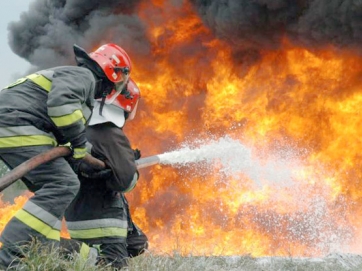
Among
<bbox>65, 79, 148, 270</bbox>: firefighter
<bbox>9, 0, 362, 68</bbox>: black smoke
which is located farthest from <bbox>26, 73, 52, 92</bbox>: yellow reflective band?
<bbox>9, 0, 362, 68</bbox>: black smoke

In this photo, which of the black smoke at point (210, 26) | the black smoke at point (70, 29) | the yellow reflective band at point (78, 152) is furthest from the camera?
the black smoke at point (70, 29)

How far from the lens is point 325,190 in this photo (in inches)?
368

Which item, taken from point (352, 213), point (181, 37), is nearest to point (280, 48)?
point (181, 37)

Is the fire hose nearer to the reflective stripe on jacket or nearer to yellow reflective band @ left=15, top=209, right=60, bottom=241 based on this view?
yellow reflective band @ left=15, top=209, right=60, bottom=241

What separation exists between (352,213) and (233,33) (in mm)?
4064

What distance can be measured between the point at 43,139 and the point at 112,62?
101cm

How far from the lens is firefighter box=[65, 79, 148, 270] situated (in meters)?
4.18

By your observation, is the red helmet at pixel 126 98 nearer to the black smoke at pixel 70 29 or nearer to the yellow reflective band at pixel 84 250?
the yellow reflective band at pixel 84 250

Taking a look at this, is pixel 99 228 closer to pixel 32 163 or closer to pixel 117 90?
pixel 32 163

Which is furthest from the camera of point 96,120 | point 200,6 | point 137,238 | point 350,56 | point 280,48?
point 200,6

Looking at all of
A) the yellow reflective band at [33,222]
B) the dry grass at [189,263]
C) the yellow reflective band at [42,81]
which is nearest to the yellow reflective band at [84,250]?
the dry grass at [189,263]

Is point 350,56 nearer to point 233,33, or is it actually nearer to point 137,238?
point 233,33

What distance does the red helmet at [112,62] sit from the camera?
14.1 feet

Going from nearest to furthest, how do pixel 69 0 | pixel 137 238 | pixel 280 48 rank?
pixel 137 238
pixel 280 48
pixel 69 0
